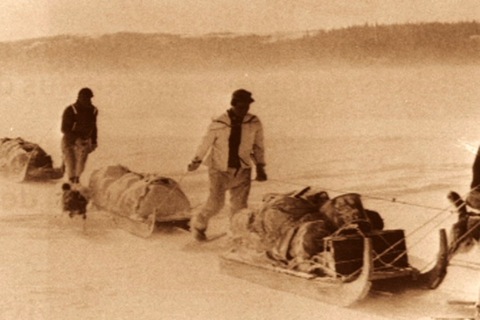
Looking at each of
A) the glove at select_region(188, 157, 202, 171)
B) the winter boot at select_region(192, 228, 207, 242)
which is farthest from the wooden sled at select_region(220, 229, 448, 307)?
the glove at select_region(188, 157, 202, 171)

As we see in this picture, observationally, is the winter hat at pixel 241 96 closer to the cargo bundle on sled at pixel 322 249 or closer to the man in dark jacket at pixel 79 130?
the cargo bundle on sled at pixel 322 249

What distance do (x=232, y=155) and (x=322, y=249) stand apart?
0.65m

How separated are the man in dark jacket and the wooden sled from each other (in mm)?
996

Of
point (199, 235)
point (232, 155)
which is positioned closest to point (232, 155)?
point (232, 155)

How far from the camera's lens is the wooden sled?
4.31 metres

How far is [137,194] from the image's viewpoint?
15.6 feet

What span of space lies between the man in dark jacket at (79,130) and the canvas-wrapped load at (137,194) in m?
0.13

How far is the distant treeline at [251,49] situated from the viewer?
462 centimetres

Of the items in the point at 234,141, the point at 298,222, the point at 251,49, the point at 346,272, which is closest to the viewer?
the point at 346,272

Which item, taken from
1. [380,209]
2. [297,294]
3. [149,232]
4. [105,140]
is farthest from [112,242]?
[380,209]

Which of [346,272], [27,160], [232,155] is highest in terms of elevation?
[232,155]

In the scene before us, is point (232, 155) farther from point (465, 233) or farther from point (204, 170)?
point (465, 233)

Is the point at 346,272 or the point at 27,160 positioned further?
the point at 27,160

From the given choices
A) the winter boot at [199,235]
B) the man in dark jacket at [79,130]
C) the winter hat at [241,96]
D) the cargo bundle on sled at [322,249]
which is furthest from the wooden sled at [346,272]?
the man in dark jacket at [79,130]
